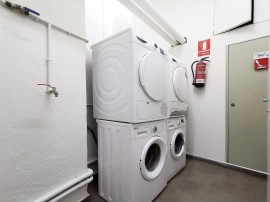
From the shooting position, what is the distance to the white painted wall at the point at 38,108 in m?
0.87

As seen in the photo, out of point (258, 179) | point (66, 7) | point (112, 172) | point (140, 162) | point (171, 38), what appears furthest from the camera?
point (171, 38)

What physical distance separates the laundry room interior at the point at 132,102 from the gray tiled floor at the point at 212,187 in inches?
0.6

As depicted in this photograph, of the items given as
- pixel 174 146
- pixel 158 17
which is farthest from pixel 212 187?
pixel 158 17

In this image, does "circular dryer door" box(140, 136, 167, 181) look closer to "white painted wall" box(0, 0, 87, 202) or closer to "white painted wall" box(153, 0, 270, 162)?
"white painted wall" box(0, 0, 87, 202)

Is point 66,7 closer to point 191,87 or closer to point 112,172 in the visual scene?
point 112,172

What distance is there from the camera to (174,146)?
1.95 m

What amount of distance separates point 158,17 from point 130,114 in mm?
1456

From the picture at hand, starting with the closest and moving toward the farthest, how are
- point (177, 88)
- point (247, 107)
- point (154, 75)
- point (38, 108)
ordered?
point (38, 108)
point (154, 75)
point (177, 88)
point (247, 107)

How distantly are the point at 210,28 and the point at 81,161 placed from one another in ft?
8.60

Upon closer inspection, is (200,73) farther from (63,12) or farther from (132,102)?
(63,12)

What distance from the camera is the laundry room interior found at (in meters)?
0.96

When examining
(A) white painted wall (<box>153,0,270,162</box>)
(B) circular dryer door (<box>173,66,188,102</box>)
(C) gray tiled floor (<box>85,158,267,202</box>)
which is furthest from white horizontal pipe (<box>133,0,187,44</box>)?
(C) gray tiled floor (<box>85,158,267,202</box>)

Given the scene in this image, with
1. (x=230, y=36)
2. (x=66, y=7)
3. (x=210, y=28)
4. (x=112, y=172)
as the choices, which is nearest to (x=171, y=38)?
(x=210, y=28)

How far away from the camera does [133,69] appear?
4.03 feet
